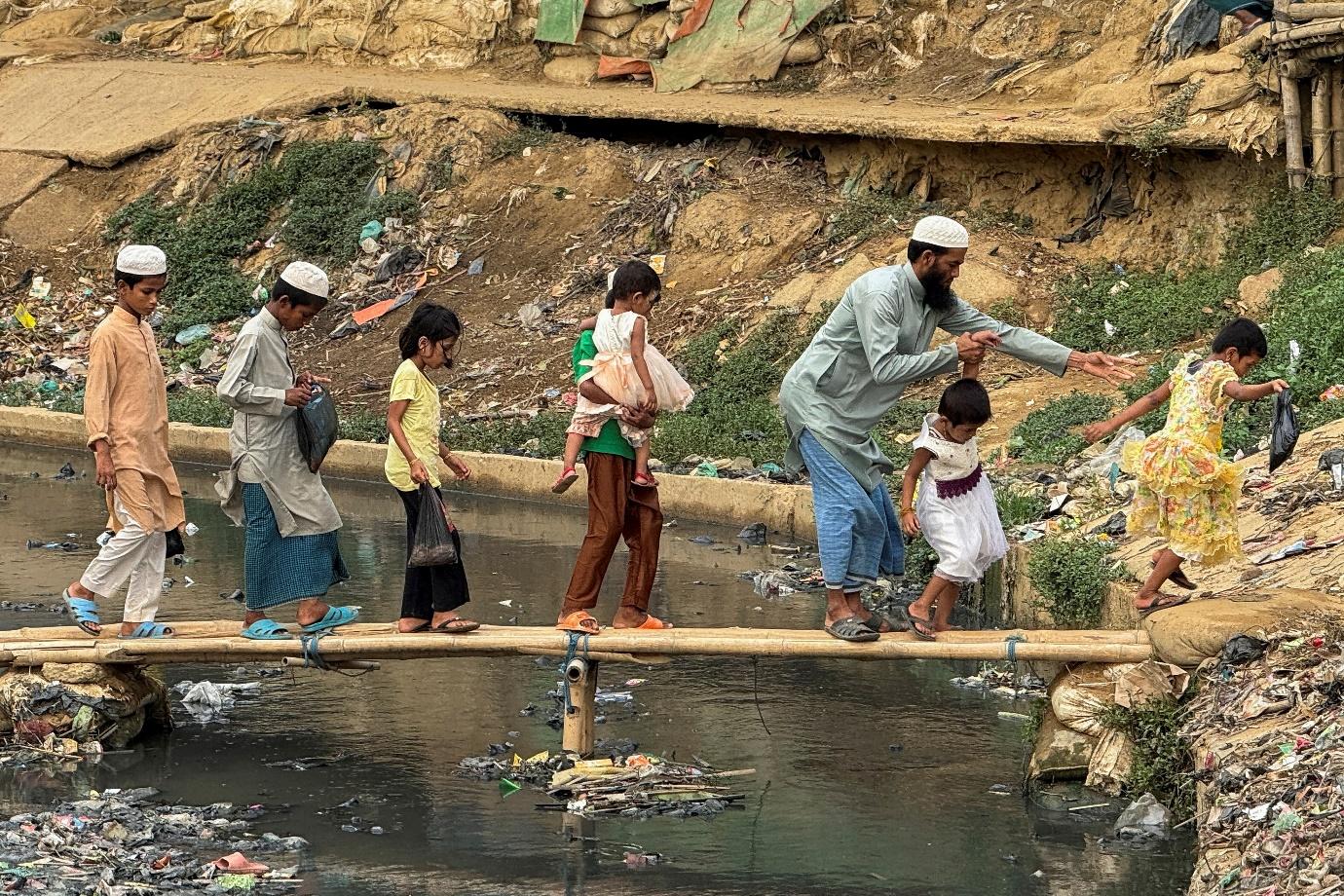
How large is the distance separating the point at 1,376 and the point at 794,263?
24.5 feet

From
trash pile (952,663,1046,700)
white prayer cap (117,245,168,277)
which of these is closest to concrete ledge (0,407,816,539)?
trash pile (952,663,1046,700)

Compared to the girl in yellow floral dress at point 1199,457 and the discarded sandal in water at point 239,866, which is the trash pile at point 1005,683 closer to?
the girl in yellow floral dress at point 1199,457

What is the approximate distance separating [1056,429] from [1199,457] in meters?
5.27

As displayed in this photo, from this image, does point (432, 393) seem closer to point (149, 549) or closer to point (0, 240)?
point (149, 549)

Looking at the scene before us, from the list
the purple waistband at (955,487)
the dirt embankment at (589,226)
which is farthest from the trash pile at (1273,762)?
the dirt embankment at (589,226)

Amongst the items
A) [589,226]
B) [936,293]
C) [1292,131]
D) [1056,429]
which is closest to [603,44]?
[589,226]

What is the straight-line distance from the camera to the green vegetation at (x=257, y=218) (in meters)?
19.3

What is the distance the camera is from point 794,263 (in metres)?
16.9

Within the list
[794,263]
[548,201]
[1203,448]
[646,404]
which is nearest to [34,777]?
[646,404]

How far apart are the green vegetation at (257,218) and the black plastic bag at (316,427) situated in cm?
1134

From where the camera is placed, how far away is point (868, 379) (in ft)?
24.3

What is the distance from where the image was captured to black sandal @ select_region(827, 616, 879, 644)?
24.2ft

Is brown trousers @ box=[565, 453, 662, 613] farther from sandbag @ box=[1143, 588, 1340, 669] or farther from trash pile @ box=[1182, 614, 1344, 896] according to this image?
trash pile @ box=[1182, 614, 1344, 896]

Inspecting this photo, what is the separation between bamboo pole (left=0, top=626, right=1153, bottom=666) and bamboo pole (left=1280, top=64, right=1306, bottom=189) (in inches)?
319
